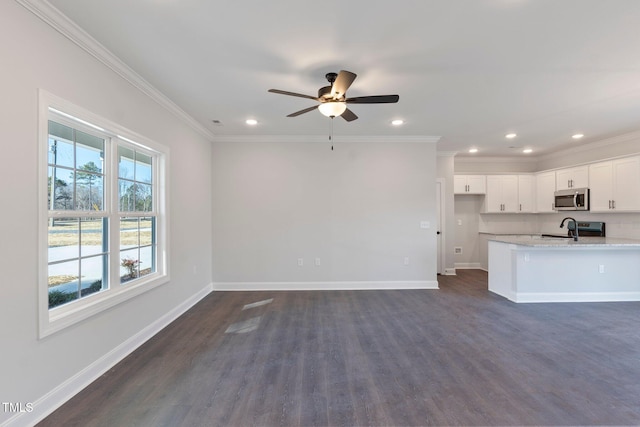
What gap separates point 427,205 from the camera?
5.27m

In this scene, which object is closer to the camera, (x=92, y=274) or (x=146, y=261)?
(x=92, y=274)

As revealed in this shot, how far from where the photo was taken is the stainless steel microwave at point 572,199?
551cm

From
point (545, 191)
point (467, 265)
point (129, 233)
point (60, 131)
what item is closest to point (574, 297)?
point (467, 265)

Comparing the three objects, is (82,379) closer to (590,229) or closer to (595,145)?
(590,229)

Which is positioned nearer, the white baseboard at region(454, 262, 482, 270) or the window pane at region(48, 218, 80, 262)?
the window pane at region(48, 218, 80, 262)

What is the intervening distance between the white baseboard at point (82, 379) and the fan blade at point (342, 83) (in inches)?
124

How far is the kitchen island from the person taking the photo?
4453mm

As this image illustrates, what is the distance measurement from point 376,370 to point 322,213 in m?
3.10

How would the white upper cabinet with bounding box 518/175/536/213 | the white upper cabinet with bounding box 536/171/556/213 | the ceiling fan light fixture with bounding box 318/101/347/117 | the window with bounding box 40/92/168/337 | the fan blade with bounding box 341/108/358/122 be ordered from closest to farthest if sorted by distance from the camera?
1. the window with bounding box 40/92/168/337
2. the ceiling fan light fixture with bounding box 318/101/347/117
3. the fan blade with bounding box 341/108/358/122
4. the white upper cabinet with bounding box 536/171/556/213
5. the white upper cabinet with bounding box 518/175/536/213

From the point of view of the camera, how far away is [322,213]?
5250 millimetres

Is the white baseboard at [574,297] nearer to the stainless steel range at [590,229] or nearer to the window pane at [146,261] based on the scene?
the stainless steel range at [590,229]

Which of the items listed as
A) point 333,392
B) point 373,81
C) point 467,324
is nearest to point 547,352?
point 467,324

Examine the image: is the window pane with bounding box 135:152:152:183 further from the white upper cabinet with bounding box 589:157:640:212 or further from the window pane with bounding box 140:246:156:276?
the white upper cabinet with bounding box 589:157:640:212

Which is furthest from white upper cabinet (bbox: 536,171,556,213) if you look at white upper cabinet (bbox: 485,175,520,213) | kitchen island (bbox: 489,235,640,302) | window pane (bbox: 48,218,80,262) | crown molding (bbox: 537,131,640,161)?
window pane (bbox: 48,218,80,262)
